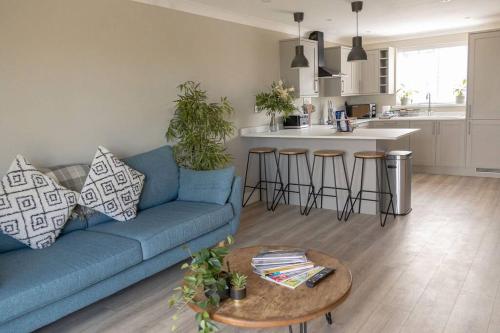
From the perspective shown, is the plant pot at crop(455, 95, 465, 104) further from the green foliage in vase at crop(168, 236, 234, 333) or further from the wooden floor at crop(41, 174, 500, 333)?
the green foliage in vase at crop(168, 236, 234, 333)

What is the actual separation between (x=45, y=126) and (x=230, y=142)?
2.42m

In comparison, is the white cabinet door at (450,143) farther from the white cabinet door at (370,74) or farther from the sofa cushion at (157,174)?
the sofa cushion at (157,174)

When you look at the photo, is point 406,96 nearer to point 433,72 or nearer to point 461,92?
point 433,72

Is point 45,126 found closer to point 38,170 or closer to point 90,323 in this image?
point 38,170

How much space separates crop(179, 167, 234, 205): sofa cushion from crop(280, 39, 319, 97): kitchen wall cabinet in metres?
2.64

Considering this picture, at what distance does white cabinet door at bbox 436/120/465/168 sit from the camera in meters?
6.72

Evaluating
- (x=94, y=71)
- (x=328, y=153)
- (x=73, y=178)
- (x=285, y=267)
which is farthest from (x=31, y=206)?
(x=328, y=153)

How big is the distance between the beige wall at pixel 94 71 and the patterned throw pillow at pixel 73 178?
20 cm

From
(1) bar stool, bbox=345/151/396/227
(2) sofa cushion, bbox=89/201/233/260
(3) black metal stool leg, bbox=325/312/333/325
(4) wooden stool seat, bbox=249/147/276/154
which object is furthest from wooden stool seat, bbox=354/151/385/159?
(3) black metal stool leg, bbox=325/312/333/325

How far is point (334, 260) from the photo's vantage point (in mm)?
2418

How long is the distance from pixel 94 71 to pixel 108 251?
1.75 meters

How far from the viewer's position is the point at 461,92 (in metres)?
7.25

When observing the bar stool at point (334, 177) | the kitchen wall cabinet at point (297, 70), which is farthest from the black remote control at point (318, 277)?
the kitchen wall cabinet at point (297, 70)

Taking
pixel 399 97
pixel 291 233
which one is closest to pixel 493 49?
pixel 399 97
